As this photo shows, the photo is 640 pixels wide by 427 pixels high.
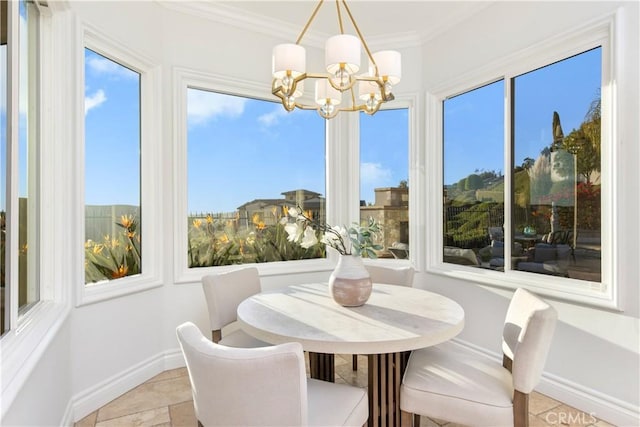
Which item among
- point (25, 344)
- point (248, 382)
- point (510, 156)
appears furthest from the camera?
point (510, 156)

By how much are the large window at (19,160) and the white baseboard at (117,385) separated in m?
0.74

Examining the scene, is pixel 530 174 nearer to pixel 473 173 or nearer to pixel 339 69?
pixel 473 173

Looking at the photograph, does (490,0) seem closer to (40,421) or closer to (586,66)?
(586,66)

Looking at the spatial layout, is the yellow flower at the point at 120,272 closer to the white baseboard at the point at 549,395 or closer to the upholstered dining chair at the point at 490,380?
the white baseboard at the point at 549,395

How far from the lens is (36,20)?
1.97 meters

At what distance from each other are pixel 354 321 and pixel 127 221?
1.98 meters

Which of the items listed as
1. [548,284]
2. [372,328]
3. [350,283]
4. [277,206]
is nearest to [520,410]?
[372,328]

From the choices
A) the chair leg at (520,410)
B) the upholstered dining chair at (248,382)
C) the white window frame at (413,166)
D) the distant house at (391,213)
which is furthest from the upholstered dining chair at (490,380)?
the distant house at (391,213)

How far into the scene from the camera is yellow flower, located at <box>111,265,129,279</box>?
8.60ft

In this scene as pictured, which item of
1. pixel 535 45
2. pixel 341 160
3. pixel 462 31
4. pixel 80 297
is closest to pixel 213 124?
pixel 341 160

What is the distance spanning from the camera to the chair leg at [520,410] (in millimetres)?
1497

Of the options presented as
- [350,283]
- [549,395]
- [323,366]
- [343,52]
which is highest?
[343,52]

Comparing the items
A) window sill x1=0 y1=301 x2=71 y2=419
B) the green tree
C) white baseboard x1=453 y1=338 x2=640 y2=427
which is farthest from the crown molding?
white baseboard x1=453 y1=338 x2=640 y2=427

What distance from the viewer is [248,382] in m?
1.12
